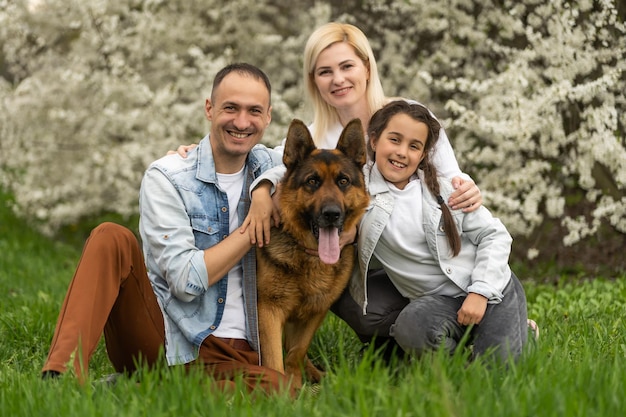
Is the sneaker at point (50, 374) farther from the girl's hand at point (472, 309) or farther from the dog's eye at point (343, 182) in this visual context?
the girl's hand at point (472, 309)

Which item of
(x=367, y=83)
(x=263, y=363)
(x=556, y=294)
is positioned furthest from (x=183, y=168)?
(x=556, y=294)

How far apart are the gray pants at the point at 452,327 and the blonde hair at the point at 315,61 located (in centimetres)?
144

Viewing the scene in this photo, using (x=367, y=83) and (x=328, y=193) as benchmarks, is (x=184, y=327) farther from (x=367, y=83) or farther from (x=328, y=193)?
(x=367, y=83)

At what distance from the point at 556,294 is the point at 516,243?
2.19m

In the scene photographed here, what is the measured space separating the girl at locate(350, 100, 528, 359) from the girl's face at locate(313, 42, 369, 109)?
22.6 inches

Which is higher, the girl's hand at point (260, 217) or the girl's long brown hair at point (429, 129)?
the girl's long brown hair at point (429, 129)

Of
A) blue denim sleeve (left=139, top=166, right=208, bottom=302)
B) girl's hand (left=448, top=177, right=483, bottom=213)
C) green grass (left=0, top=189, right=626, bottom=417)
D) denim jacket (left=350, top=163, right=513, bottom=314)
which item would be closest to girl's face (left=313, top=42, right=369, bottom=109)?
denim jacket (left=350, top=163, right=513, bottom=314)

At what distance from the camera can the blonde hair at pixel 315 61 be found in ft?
14.7

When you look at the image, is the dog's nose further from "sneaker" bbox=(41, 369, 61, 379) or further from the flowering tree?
the flowering tree

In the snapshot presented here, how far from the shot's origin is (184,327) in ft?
11.4

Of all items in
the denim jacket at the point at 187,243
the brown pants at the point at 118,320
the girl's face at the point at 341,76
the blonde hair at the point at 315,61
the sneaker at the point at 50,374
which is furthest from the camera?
the blonde hair at the point at 315,61

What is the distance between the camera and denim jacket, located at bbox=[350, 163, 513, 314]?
348 cm

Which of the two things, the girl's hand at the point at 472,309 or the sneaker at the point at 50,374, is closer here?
the sneaker at the point at 50,374

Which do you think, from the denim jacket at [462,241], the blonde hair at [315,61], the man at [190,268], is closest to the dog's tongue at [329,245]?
the denim jacket at [462,241]
